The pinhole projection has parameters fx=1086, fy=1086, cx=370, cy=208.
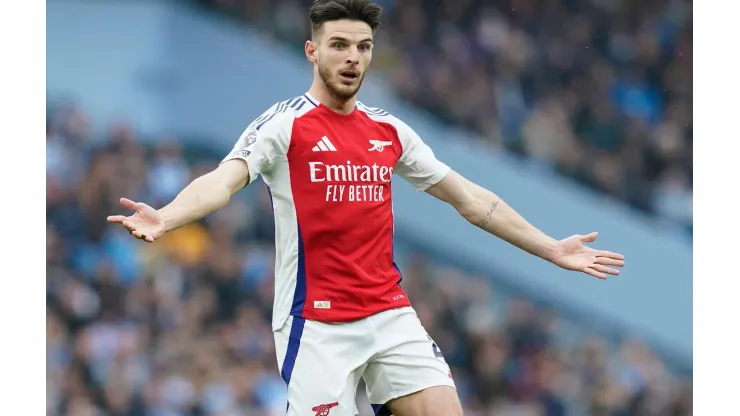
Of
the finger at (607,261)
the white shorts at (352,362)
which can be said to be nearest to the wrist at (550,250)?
the finger at (607,261)

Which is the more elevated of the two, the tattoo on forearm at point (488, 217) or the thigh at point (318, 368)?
the tattoo on forearm at point (488, 217)

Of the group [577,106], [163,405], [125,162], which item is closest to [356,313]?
[163,405]

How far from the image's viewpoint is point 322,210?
16.9 ft

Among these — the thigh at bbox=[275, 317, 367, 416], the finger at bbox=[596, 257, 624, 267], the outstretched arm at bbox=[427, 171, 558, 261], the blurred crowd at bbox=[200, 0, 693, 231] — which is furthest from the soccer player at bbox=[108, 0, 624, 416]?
the blurred crowd at bbox=[200, 0, 693, 231]

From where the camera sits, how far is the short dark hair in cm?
521

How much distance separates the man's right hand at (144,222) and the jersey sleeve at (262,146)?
2.09 feet

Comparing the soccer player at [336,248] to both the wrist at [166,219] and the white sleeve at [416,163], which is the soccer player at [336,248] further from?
the wrist at [166,219]

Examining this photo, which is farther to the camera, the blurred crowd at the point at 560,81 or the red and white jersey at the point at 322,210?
the blurred crowd at the point at 560,81

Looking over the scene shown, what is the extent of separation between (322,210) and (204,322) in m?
5.61

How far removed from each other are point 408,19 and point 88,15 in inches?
134

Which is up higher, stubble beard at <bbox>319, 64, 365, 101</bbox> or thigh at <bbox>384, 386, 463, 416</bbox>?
stubble beard at <bbox>319, 64, 365, 101</bbox>

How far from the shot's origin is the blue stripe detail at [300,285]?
5.18m

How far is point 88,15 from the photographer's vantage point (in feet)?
36.0

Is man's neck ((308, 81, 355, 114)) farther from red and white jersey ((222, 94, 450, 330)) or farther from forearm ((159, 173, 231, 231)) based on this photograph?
forearm ((159, 173, 231, 231))
